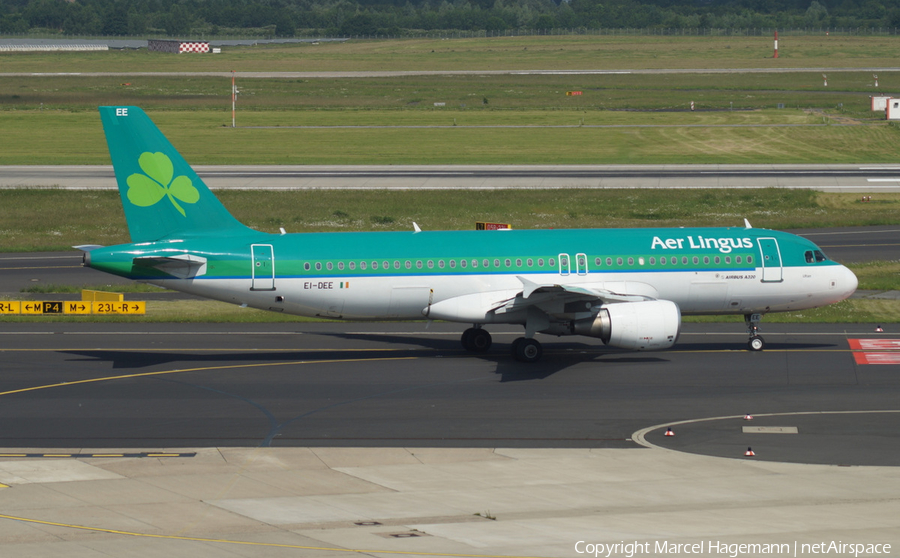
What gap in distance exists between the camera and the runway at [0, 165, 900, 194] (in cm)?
8106

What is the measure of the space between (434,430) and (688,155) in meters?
75.8

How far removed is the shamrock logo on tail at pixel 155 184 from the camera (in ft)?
119

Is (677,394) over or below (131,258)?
below

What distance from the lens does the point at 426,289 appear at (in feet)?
122

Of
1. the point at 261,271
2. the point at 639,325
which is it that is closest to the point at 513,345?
the point at 639,325

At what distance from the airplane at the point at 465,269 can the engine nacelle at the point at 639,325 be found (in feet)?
→ 0.16

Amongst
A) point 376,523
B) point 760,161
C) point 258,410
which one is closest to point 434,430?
point 258,410

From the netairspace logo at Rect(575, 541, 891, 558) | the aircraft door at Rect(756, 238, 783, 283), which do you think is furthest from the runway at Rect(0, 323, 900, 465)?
the netairspace logo at Rect(575, 541, 891, 558)

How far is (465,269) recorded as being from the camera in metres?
37.4

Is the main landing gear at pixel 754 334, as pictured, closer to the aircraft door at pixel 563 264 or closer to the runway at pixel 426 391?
the runway at pixel 426 391

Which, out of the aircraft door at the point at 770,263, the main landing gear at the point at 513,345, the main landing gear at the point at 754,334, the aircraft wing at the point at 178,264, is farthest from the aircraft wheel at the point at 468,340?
the aircraft door at the point at 770,263

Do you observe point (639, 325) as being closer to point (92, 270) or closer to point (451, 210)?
point (92, 270)

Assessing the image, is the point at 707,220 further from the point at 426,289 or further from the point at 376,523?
the point at 376,523

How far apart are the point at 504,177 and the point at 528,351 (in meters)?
49.8
